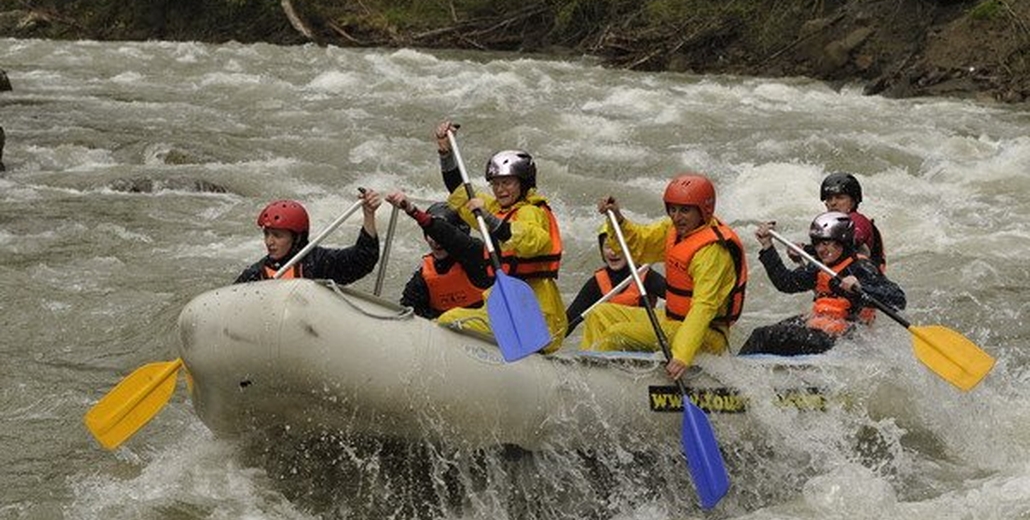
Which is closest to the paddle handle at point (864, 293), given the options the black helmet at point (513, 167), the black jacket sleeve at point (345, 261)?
the black helmet at point (513, 167)

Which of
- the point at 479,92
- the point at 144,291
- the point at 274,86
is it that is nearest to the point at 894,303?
the point at 144,291

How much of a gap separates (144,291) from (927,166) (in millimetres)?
7279

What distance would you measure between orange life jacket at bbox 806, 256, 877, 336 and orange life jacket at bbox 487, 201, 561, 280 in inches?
57.0

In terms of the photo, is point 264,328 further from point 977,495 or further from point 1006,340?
point 1006,340

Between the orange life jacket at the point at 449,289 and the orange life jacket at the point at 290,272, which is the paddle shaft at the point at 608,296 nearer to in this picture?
the orange life jacket at the point at 449,289

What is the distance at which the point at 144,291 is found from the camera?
840 centimetres

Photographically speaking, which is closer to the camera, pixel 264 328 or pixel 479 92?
pixel 264 328

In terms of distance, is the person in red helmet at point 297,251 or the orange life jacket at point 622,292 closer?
the person in red helmet at point 297,251

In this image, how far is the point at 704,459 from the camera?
5.13m

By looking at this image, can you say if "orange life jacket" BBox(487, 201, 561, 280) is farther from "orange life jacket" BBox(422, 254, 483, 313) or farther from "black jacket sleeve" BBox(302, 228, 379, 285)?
"black jacket sleeve" BBox(302, 228, 379, 285)

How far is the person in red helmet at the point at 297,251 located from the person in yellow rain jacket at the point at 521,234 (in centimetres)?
45

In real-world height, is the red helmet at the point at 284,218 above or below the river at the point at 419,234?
above

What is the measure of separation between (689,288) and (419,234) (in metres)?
4.81

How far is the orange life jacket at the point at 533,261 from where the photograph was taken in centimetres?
566
